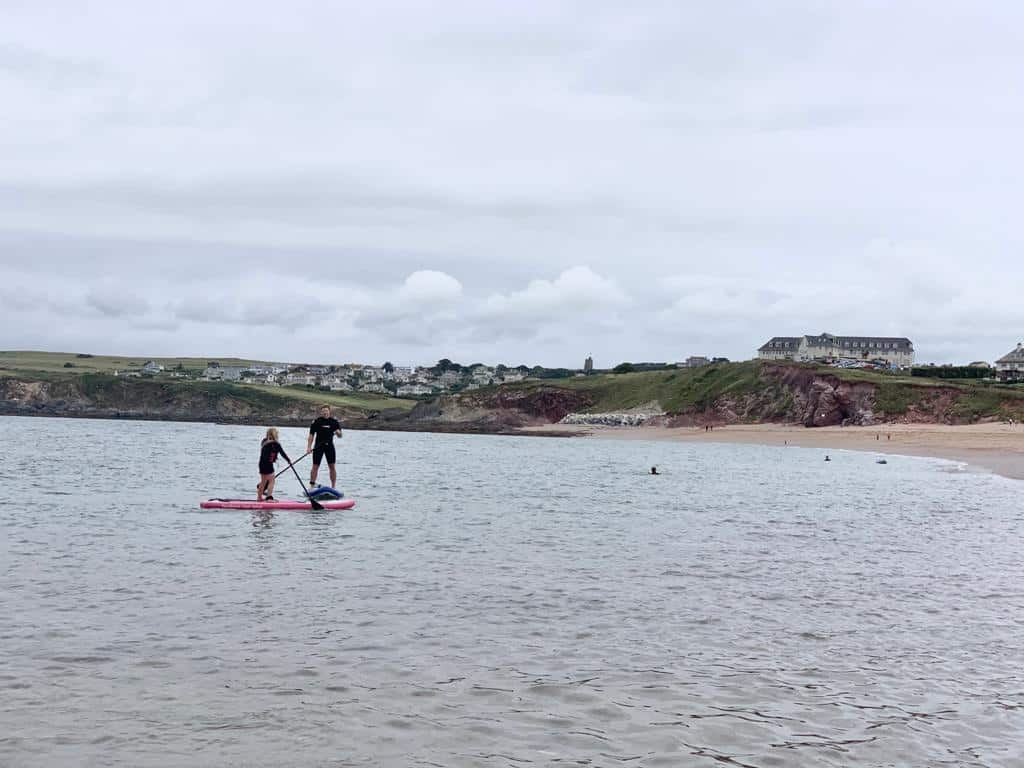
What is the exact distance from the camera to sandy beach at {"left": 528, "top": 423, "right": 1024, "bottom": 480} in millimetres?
65825

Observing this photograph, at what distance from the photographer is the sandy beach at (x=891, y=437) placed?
65.8 metres

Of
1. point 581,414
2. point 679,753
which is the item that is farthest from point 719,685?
point 581,414

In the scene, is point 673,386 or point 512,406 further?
point 512,406

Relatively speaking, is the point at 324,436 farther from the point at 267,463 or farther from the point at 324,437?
the point at 267,463

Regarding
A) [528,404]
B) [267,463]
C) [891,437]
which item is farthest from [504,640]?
[528,404]

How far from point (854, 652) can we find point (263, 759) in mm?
7572

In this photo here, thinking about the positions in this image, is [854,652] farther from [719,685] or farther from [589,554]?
[589,554]

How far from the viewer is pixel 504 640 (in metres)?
12.2

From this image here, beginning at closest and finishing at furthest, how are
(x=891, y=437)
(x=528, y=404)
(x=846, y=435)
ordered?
(x=891, y=437)
(x=846, y=435)
(x=528, y=404)

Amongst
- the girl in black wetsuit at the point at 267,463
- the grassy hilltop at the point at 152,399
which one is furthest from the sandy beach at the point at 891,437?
the grassy hilltop at the point at 152,399

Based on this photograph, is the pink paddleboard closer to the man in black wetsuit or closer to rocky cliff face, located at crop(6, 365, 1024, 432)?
the man in black wetsuit

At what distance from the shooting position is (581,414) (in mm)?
147000

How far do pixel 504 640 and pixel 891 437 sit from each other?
8670cm

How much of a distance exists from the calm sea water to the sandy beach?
35.0m
